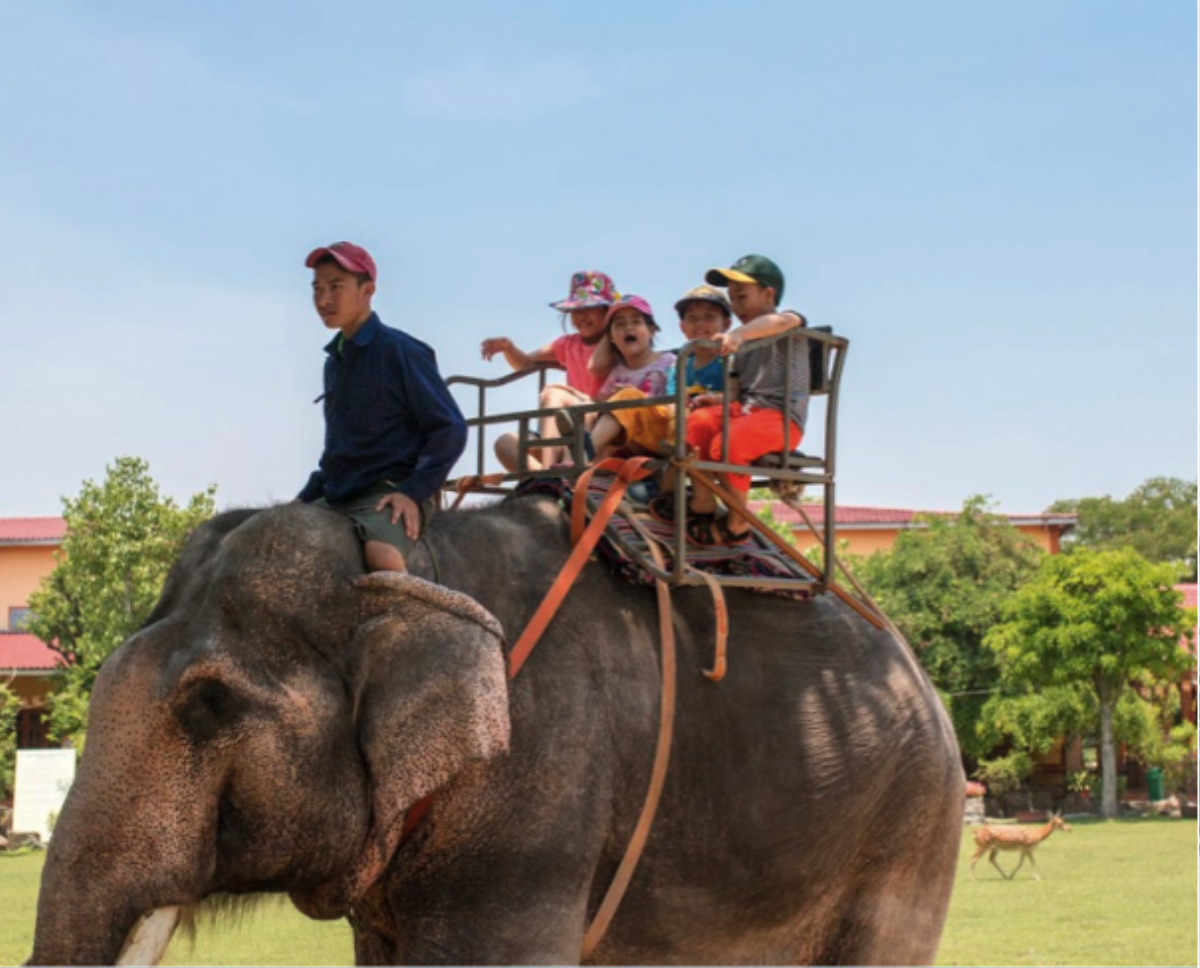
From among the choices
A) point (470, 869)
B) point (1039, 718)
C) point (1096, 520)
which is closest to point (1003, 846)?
point (1039, 718)

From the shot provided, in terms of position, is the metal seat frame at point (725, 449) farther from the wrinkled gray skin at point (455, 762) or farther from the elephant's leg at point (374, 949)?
the elephant's leg at point (374, 949)

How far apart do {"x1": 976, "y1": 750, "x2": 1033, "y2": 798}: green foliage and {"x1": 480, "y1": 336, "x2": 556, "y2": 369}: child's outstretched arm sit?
119 ft

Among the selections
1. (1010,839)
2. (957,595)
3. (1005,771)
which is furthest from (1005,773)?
(1010,839)

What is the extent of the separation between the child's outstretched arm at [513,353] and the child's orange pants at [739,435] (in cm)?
90

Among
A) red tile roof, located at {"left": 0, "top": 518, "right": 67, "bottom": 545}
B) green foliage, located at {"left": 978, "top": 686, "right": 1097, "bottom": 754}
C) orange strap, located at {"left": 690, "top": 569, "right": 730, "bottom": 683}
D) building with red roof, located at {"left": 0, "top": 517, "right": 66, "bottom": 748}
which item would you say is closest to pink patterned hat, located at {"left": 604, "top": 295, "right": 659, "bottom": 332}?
orange strap, located at {"left": 690, "top": 569, "right": 730, "bottom": 683}

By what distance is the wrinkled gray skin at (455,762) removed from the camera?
4250 mm

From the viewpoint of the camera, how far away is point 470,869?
4.56 metres

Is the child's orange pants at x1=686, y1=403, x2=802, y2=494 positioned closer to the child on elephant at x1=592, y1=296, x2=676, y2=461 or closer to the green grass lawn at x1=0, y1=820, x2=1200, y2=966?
the child on elephant at x1=592, y1=296, x2=676, y2=461

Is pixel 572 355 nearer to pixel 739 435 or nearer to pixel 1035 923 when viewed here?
pixel 739 435

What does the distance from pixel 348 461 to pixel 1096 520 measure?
72343 mm

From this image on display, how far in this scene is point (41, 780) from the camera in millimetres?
27656

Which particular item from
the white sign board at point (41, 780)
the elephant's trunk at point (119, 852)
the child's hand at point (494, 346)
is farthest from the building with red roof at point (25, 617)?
the elephant's trunk at point (119, 852)

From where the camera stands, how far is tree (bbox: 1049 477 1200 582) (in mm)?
69750

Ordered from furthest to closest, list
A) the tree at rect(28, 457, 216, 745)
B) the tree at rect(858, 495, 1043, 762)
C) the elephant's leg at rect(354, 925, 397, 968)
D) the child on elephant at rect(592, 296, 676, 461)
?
the tree at rect(858, 495, 1043, 762)
the tree at rect(28, 457, 216, 745)
the child on elephant at rect(592, 296, 676, 461)
the elephant's leg at rect(354, 925, 397, 968)
